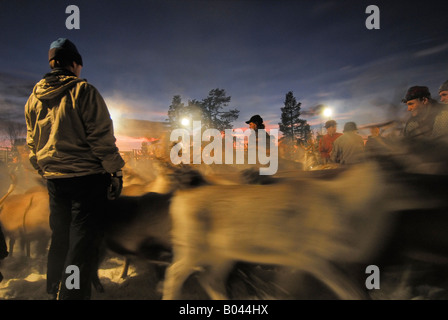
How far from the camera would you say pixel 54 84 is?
5.48 feet

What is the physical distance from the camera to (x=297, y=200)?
155 centimetres

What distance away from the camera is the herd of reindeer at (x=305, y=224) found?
1374mm

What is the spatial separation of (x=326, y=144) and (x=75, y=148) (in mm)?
5103

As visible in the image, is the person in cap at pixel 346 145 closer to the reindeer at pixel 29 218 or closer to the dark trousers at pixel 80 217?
the dark trousers at pixel 80 217

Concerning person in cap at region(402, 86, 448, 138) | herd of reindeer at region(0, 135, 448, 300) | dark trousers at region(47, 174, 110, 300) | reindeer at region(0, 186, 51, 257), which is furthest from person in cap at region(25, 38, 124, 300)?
person in cap at region(402, 86, 448, 138)

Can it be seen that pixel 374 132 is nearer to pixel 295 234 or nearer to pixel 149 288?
pixel 295 234

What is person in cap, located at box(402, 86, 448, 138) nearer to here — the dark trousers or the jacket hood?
the dark trousers

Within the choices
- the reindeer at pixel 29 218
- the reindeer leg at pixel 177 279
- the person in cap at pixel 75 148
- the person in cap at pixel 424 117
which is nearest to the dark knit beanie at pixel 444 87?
the person in cap at pixel 424 117

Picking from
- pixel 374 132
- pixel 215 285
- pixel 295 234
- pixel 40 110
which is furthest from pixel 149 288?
pixel 374 132

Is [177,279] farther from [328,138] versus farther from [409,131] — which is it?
[328,138]

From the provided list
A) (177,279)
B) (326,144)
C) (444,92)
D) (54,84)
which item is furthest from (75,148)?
(326,144)

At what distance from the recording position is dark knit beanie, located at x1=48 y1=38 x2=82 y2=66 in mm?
1760

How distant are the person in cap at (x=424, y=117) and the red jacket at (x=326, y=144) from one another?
2.35 metres

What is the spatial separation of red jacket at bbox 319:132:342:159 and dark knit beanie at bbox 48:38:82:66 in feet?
16.4
